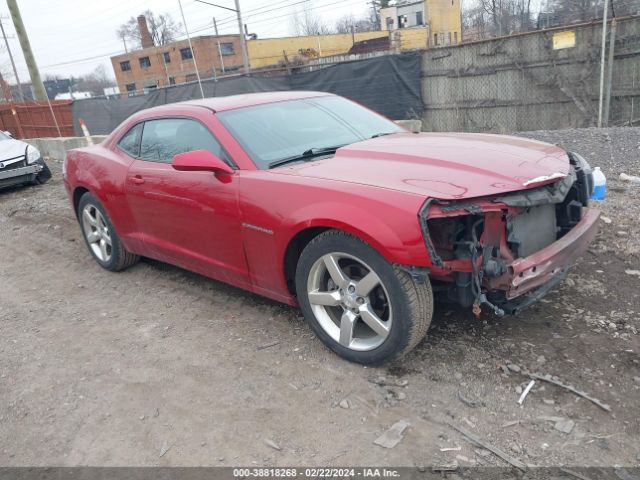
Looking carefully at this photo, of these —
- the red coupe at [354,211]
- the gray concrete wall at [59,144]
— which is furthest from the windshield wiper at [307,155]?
the gray concrete wall at [59,144]

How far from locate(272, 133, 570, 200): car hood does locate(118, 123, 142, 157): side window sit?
1.81m

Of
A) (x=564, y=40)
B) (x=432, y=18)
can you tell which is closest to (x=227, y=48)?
(x=432, y=18)

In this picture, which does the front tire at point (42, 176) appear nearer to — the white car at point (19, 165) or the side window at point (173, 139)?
the white car at point (19, 165)

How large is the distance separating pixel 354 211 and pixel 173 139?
6.55ft

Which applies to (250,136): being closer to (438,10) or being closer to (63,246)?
(63,246)

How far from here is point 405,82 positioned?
11680mm

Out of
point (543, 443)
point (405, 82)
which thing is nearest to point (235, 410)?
point (543, 443)

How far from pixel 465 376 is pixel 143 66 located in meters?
63.5

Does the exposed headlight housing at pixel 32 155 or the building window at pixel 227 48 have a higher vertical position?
the building window at pixel 227 48

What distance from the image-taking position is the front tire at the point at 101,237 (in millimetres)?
4957

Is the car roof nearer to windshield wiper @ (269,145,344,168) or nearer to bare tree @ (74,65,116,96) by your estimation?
windshield wiper @ (269,145,344,168)

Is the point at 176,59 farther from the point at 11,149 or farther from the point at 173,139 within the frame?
the point at 173,139

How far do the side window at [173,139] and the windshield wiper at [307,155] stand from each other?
0.37 metres

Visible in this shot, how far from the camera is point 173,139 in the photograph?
4.11 m
